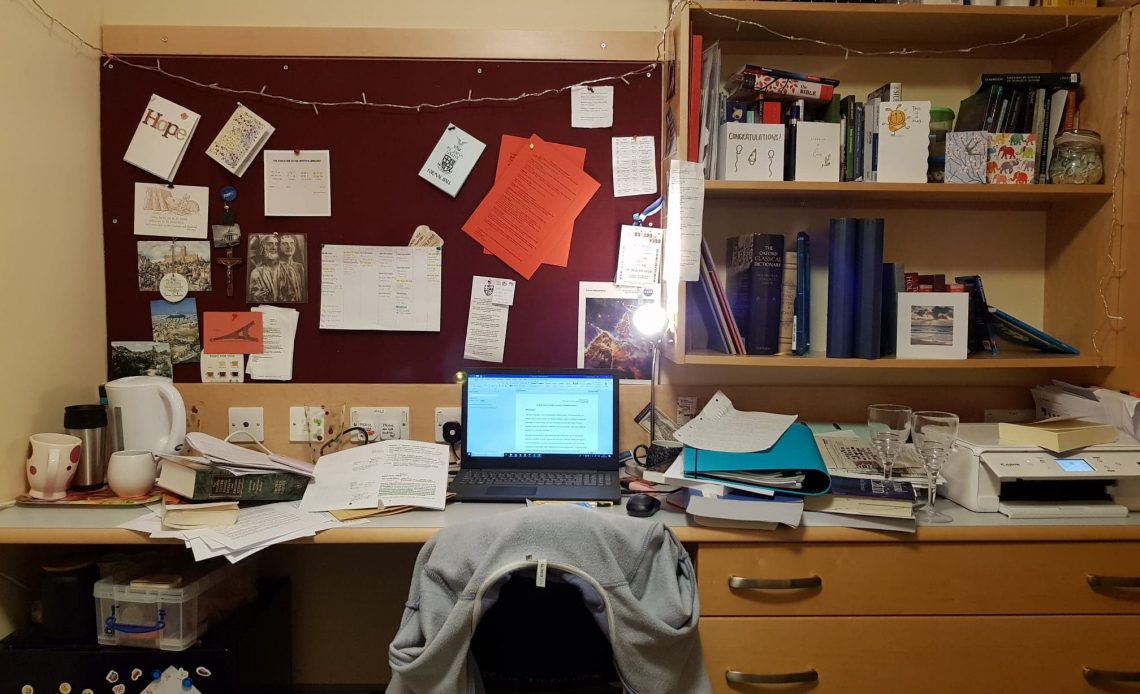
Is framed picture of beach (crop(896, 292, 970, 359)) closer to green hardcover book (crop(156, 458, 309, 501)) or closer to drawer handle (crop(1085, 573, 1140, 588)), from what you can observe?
drawer handle (crop(1085, 573, 1140, 588))

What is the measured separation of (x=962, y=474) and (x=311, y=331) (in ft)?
5.55

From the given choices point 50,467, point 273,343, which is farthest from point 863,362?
point 50,467

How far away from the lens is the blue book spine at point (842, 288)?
5.56ft

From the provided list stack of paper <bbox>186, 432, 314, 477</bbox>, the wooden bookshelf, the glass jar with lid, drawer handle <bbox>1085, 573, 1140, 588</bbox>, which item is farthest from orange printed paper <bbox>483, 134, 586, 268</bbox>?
drawer handle <bbox>1085, 573, 1140, 588</bbox>

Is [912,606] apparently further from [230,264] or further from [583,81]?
[230,264]

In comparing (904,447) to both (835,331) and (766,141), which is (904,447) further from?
(766,141)

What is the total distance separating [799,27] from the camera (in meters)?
1.81

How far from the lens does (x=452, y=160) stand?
1920 mm

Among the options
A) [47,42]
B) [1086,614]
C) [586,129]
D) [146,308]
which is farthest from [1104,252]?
[47,42]

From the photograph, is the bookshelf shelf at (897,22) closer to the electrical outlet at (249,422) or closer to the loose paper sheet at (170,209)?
the loose paper sheet at (170,209)

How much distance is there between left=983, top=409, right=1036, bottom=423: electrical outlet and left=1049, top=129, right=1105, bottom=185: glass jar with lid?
2.08 ft

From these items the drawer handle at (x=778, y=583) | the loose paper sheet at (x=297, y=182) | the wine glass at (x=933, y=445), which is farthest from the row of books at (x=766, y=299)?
the loose paper sheet at (x=297, y=182)

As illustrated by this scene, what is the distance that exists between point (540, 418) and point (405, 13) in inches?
46.4

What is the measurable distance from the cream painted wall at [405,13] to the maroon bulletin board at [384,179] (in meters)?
0.11
